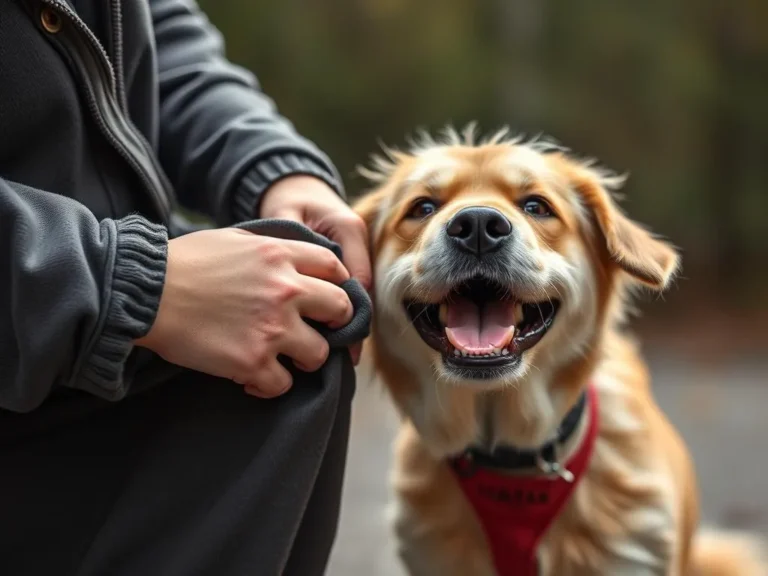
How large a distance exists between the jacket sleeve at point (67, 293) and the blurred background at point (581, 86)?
509cm

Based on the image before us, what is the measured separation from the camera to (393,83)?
6.56 m

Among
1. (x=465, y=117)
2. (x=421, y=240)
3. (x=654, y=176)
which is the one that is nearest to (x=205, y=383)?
(x=421, y=240)

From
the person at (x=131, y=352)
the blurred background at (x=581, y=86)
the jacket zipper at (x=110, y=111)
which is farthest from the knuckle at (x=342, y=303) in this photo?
the blurred background at (x=581, y=86)

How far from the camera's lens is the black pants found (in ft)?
4.17

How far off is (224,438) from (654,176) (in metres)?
5.82

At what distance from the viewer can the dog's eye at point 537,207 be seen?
175cm

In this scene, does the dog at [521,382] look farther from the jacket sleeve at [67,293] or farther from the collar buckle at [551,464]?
the jacket sleeve at [67,293]

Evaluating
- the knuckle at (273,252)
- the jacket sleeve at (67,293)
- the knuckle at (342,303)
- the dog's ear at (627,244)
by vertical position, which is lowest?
the jacket sleeve at (67,293)

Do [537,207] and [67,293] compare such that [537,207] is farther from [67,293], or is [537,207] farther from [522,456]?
[67,293]

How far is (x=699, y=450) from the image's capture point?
381 centimetres

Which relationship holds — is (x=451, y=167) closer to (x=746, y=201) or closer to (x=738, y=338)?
(x=738, y=338)

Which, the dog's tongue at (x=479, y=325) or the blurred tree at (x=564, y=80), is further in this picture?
the blurred tree at (x=564, y=80)

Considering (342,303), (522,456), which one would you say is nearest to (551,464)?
(522,456)

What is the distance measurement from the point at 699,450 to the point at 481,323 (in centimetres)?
253
